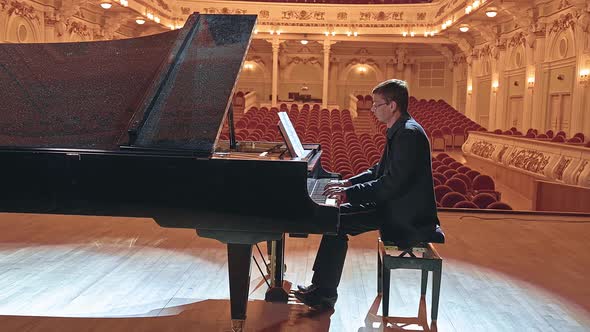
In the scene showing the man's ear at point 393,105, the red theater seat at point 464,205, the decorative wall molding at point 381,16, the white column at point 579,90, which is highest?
the decorative wall molding at point 381,16

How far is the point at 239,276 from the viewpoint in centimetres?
289

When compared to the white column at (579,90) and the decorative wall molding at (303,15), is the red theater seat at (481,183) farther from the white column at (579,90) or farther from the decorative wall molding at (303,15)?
the decorative wall molding at (303,15)

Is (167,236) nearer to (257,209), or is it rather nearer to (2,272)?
(2,272)

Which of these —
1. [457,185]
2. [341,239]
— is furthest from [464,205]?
[341,239]

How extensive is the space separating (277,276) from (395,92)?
50.4 inches

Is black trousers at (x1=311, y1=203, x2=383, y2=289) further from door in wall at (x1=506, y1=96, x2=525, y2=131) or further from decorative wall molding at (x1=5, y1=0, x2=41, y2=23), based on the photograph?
door in wall at (x1=506, y1=96, x2=525, y2=131)

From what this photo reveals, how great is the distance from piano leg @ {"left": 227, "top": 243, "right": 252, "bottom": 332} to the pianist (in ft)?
1.87

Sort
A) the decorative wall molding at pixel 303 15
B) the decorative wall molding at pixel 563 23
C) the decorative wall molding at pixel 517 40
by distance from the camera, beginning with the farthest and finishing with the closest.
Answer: the decorative wall molding at pixel 303 15 < the decorative wall molding at pixel 517 40 < the decorative wall molding at pixel 563 23

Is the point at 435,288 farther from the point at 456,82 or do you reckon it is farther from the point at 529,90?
the point at 456,82

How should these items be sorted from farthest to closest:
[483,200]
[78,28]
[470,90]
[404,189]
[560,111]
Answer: [470,90]
[78,28]
[560,111]
[483,200]
[404,189]

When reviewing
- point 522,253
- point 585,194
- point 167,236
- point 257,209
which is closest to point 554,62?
point 585,194

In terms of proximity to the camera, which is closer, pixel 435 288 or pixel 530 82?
pixel 435 288

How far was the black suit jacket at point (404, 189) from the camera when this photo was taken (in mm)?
3098

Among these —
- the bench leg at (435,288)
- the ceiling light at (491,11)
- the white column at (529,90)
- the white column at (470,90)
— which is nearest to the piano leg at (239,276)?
the bench leg at (435,288)
